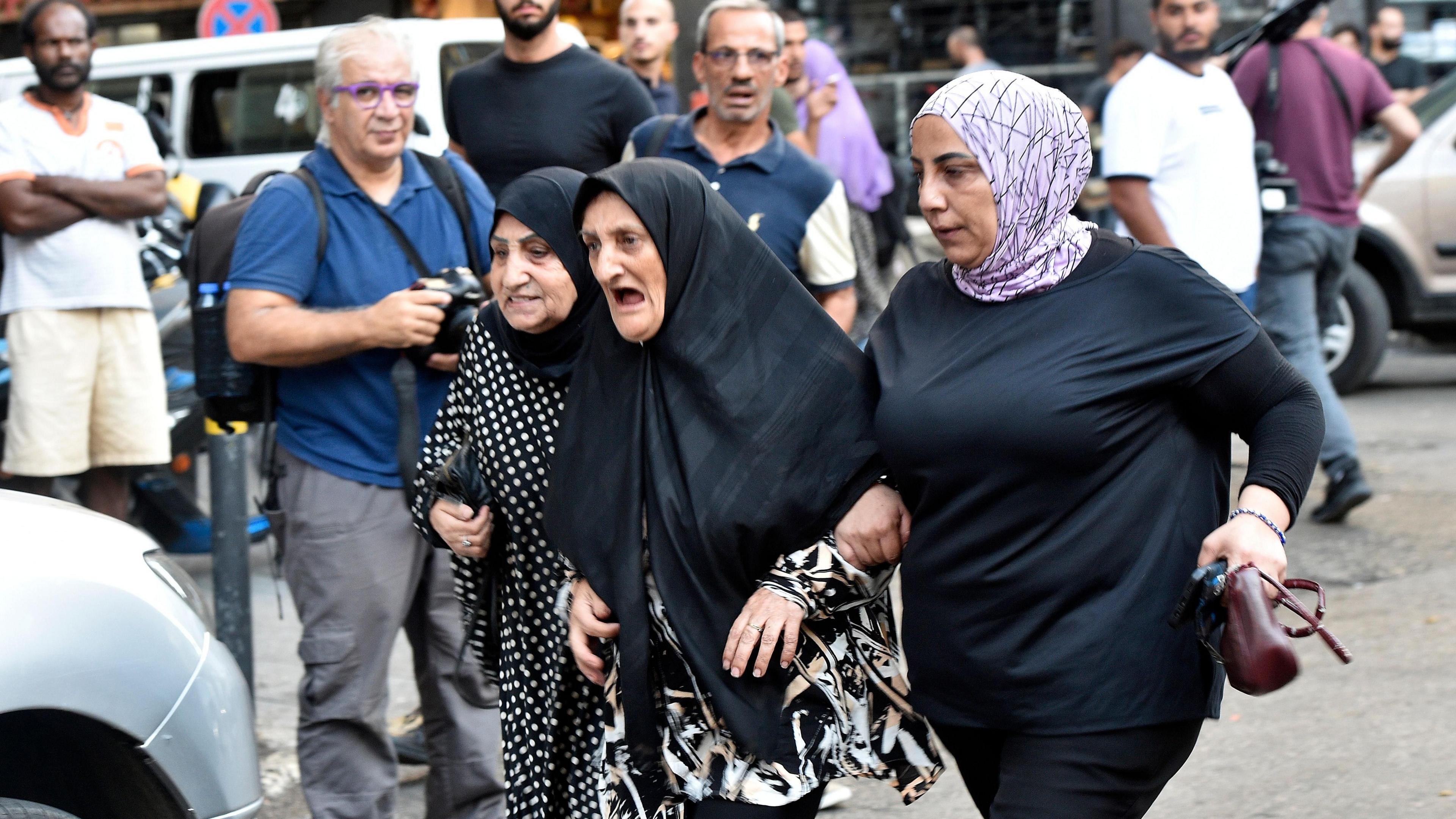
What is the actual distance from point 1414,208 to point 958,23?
7337mm

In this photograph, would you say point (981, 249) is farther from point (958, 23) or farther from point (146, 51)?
point (958, 23)

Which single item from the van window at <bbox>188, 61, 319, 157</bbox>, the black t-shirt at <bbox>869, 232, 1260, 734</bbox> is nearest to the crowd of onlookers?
the black t-shirt at <bbox>869, 232, 1260, 734</bbox>

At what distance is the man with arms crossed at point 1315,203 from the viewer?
22.1 ft

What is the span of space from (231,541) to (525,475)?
1.88 meters

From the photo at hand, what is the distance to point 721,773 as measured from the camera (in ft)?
9.00

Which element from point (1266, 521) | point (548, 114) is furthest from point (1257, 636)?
point (548, 114)

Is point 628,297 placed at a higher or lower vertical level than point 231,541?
higher

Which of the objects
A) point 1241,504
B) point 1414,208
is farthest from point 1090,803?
point 1414,208

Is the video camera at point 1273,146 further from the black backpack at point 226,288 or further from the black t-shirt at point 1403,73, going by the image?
the black t-shirt at point 1403,73

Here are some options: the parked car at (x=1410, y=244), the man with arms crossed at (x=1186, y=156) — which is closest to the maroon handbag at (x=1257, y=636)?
the man with arms crossed at (x=1186, y=156)

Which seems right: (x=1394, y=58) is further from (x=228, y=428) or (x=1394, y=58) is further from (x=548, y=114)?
(x=228, y=428)

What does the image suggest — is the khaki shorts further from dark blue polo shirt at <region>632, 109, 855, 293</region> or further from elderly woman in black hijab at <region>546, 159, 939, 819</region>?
elderly woman in black hijab at <region>546, 159, 939, 819</region>

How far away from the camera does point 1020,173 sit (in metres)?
2.56

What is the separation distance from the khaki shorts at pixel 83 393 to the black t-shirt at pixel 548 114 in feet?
5.62
